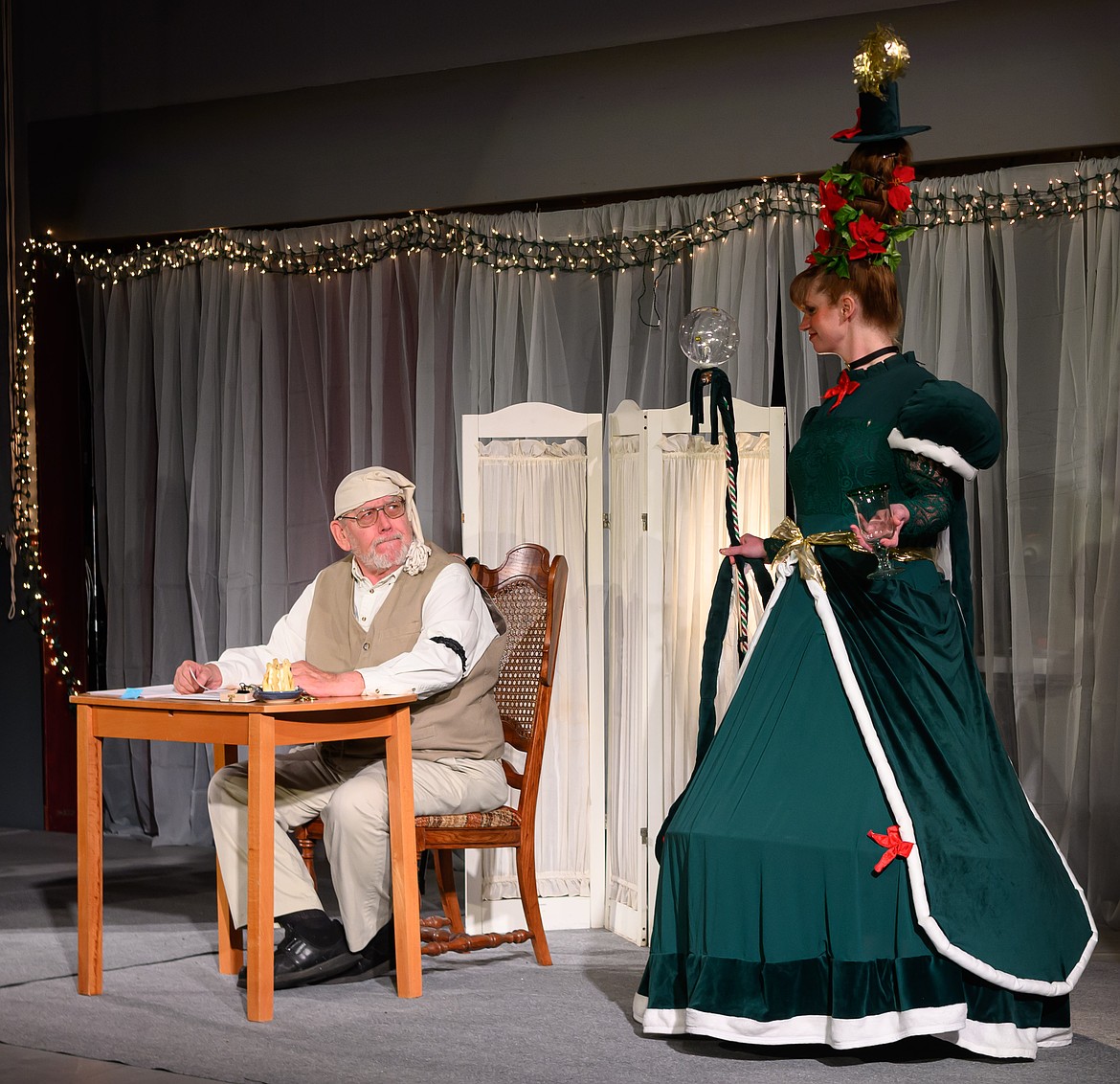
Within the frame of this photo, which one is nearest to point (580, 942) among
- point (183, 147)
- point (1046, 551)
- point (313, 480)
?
point (1046, 551)

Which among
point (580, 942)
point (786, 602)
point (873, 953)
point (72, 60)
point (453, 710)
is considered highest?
point (72, 60)

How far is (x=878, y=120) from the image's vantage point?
3115 millimetres

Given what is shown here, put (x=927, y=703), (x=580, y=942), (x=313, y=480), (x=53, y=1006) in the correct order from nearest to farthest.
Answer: (x=927, y=703) < (x=53, y=1006) < (x=580, y=942) < (x=313, y=480)

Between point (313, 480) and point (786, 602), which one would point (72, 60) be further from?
point (786, 602)

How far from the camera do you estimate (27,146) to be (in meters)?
5.82

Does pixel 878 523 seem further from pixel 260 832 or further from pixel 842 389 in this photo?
pixel 260 832

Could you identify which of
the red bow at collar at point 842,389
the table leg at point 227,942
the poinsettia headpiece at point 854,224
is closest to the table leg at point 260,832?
the table leg at point 227,942

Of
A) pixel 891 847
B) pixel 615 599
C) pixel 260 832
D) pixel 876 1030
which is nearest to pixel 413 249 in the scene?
pixel 615 599

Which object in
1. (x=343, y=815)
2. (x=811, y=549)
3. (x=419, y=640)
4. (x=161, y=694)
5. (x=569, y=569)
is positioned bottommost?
(x=343, y=815)

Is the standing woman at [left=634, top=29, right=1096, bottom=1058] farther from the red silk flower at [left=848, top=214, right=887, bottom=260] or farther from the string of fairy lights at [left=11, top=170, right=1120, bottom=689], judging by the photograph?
the string of fairy lights at [left=11, top=170, right=1120, bottom=689]

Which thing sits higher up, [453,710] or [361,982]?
[453,710]

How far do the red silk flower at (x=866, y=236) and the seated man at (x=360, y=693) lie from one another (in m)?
1.24

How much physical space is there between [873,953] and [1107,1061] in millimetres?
526

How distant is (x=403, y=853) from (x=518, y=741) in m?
0.61
